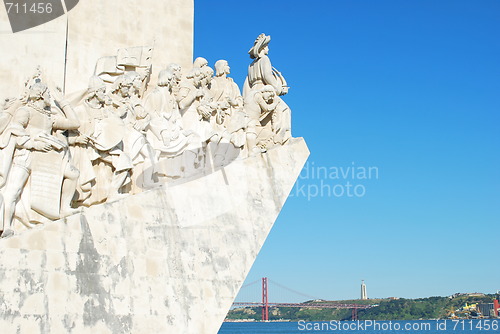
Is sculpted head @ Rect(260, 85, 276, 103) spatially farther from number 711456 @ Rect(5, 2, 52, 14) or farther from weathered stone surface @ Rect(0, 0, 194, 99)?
number 711456 @ Rect(5, 2, 52, 14)

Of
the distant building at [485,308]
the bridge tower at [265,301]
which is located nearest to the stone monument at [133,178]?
the bridge tower at [265,301]

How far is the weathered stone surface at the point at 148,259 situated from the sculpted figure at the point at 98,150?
485mm

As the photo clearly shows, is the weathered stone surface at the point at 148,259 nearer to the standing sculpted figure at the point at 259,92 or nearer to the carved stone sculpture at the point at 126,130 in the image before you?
the carved stone sculpture at the point at 126,130

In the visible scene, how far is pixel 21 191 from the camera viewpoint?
8320mm

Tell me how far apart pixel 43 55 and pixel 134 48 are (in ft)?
4.87

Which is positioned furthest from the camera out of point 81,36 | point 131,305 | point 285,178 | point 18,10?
point 285,178

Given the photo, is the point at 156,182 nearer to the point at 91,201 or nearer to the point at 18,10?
the point at 91,201

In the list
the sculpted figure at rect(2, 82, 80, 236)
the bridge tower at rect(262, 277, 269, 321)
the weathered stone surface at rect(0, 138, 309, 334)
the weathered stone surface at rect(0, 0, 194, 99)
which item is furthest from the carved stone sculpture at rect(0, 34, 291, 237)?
the bridge tower at rect(262, 277, 269, 321)

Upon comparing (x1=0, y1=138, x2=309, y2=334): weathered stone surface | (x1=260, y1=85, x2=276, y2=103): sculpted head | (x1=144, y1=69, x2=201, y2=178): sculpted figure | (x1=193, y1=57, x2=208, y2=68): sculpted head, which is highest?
(x1=193, y1=57, x2=208, y2=68): sculpted head

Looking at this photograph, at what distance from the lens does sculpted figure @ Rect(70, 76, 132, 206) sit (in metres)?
9.16

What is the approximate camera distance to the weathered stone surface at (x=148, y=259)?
7.82 meters

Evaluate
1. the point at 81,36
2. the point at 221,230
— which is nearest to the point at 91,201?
the point at 221,230

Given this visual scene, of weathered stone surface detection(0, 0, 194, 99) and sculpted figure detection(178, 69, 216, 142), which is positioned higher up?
weathered stone surface detection(0, 0, 194, 99)

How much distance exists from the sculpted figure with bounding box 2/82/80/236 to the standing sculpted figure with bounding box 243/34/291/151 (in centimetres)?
358
